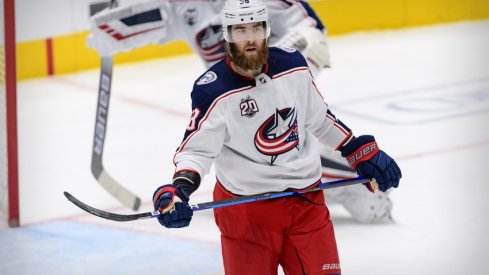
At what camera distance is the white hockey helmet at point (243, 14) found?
8.83 feet

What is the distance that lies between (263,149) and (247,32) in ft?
0.99

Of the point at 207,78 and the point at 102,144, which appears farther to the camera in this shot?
the point at 102,144

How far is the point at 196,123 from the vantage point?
2693 mm

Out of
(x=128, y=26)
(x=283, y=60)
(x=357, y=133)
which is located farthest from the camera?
(x=357, y=133)

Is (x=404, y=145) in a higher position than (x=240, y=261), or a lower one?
lower

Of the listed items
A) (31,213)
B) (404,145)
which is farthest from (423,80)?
(31,213)

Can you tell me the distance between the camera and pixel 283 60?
2758 millimetres

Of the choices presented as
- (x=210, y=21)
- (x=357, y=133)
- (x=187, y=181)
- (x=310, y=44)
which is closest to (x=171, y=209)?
(x=187, y=181)

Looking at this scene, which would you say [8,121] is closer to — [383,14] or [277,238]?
[277,238]

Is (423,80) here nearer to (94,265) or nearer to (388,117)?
(388,117)

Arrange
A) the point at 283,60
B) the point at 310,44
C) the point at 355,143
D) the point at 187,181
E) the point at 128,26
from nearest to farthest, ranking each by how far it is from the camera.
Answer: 1. the point at 187,181
2. the point at 283,60
3. the point at 355,143
4. the point at 310,44
5. the point at 128,26

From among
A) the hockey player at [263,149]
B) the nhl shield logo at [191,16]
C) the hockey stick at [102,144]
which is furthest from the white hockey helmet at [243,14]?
the hockey stick at [102,144]

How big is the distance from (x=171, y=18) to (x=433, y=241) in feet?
4.56

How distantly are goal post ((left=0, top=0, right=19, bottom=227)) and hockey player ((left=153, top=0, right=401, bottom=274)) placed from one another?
61.6 inches
